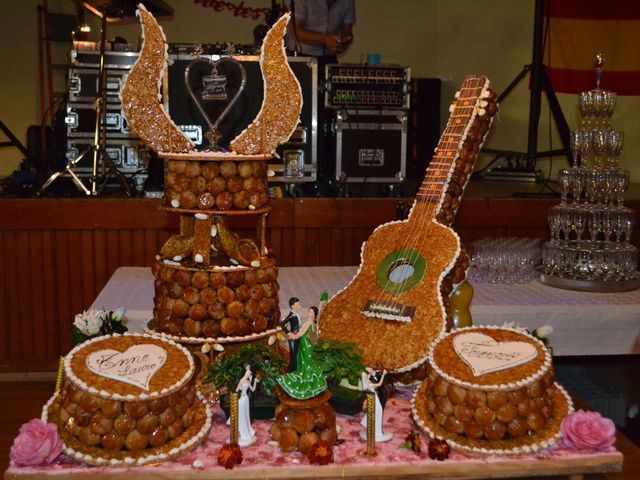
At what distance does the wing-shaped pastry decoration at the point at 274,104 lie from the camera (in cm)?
177

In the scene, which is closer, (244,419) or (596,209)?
(244,419)

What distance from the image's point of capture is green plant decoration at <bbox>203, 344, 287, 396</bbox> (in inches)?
60.2

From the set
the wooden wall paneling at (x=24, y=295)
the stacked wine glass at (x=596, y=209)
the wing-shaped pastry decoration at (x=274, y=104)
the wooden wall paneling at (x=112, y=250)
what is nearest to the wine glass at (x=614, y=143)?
the stacked wine glass at (x=596, y=209)

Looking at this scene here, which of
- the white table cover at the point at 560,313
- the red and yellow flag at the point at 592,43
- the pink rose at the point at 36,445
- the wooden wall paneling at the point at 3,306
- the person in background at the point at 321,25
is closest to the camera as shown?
the pink rose at the point at 36,445

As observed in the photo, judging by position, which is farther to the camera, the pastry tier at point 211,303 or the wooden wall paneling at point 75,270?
the wooden wall paneling at point 75,270

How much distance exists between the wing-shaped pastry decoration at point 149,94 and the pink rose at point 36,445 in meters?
0.73

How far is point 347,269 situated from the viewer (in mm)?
3100

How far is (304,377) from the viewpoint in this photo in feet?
4.77

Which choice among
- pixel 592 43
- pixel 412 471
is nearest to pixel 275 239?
pixel 412 471

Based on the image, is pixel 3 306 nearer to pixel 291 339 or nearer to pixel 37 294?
pixel 37 294

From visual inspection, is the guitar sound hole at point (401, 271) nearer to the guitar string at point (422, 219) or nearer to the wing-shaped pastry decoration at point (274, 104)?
the guitar string at point (422, 219)

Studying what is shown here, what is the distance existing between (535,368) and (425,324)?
326 mm

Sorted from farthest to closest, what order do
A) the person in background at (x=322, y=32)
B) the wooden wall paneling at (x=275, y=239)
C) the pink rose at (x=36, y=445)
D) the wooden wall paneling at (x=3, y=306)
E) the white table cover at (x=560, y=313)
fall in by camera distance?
the person in background at (x=322, y=32) → the wooden wall paneling at (x=275, y=239) → the wooden wall paneling at (x=3, y=306) → the white table cover at (x=560, y=313) → the pink rose at (x=36, y=445)

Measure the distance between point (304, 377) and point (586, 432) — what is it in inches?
20.9
